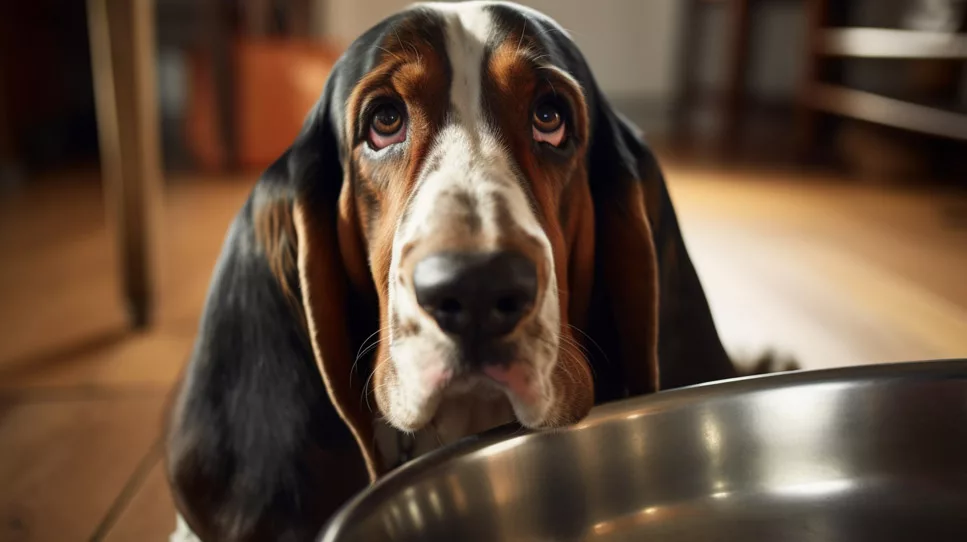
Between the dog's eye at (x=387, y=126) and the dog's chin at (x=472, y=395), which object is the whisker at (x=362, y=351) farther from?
the dog's eye at (x=387, y=126)

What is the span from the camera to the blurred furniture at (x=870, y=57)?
3289 mm

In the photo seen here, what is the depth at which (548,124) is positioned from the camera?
0.84 m

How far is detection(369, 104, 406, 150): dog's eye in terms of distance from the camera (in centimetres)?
82

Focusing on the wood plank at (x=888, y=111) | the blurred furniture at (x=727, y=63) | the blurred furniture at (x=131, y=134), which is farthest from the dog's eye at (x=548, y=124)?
the blurred furniture at (x=727, y=63)

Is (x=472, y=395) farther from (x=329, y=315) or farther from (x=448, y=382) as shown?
(x=329, y=315)

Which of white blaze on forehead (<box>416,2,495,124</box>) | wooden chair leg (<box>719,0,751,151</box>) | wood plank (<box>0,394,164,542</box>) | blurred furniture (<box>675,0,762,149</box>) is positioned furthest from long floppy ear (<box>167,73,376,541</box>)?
wooden chair leg (<box>719,0,751,151</box>)

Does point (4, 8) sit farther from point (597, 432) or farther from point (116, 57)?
point (597, 432)

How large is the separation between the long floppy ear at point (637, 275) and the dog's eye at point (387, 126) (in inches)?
8.0

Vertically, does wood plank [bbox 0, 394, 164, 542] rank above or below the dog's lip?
below

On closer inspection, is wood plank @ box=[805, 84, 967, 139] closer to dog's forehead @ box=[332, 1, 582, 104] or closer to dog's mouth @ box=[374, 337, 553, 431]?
dog's forehead @ box=[332, 1, 582, 104]

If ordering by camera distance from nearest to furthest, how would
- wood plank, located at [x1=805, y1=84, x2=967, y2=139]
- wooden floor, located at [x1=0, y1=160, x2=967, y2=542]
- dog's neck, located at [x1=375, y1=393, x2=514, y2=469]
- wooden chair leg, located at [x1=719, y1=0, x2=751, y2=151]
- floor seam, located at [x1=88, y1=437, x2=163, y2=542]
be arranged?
dog's neck, located at [x1=375, y1=393, x2=514, y2=469] < floor seam, located at [x1=88, y1=437, x2=163, y2=542] < wooden floor, located at [x1=0, y1=160, x2=967, y2=542] < wood plank, located at [x1=805, y1=84, x2=967, y2=139] < wooden chair leg, located at [x1=719, y1=0, x2=751, y2=151]

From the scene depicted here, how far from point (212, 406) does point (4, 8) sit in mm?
3672

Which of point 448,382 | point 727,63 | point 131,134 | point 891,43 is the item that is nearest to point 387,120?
point 448,382

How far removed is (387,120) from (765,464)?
0.50 meters
